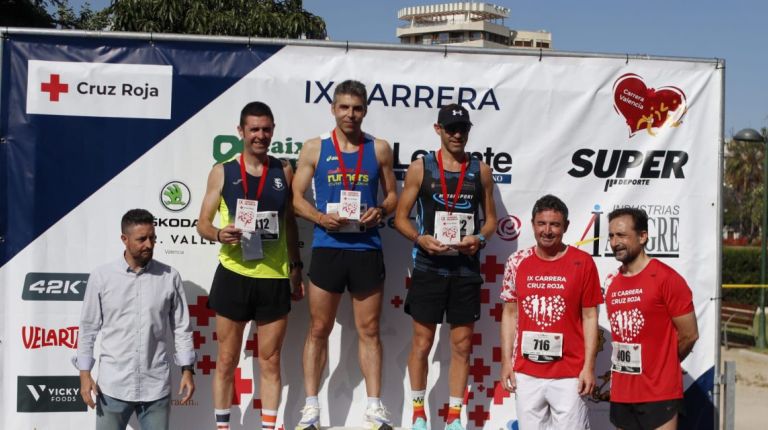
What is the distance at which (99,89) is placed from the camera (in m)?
5.84

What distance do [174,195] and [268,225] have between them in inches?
33.4

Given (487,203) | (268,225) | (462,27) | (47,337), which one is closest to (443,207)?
(487,203)

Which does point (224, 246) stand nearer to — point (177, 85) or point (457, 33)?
point (177, 85)

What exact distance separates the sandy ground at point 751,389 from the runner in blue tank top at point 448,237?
493 centimetres

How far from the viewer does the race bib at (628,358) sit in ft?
15.7

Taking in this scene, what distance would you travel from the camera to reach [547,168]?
6.16 meters

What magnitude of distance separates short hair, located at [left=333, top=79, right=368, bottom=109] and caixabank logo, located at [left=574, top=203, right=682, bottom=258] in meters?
1.80

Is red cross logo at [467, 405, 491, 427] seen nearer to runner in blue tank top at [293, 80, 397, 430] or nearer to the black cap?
runner in blue tank top at [293, 80, 397, 430]

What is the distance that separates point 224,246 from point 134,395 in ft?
3.67

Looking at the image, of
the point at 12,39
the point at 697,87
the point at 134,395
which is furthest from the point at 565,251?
the point at 12,39

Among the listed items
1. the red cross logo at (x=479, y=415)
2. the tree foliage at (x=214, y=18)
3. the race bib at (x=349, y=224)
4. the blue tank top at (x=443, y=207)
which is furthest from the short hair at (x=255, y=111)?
the tree foliage at (x=214, y=18)

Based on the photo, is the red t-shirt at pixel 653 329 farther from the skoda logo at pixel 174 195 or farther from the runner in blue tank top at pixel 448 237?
the skoda logo at pixel 174 195

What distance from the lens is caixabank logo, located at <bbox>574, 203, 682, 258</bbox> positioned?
6180mm

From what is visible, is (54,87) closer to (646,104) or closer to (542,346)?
(542,346)
